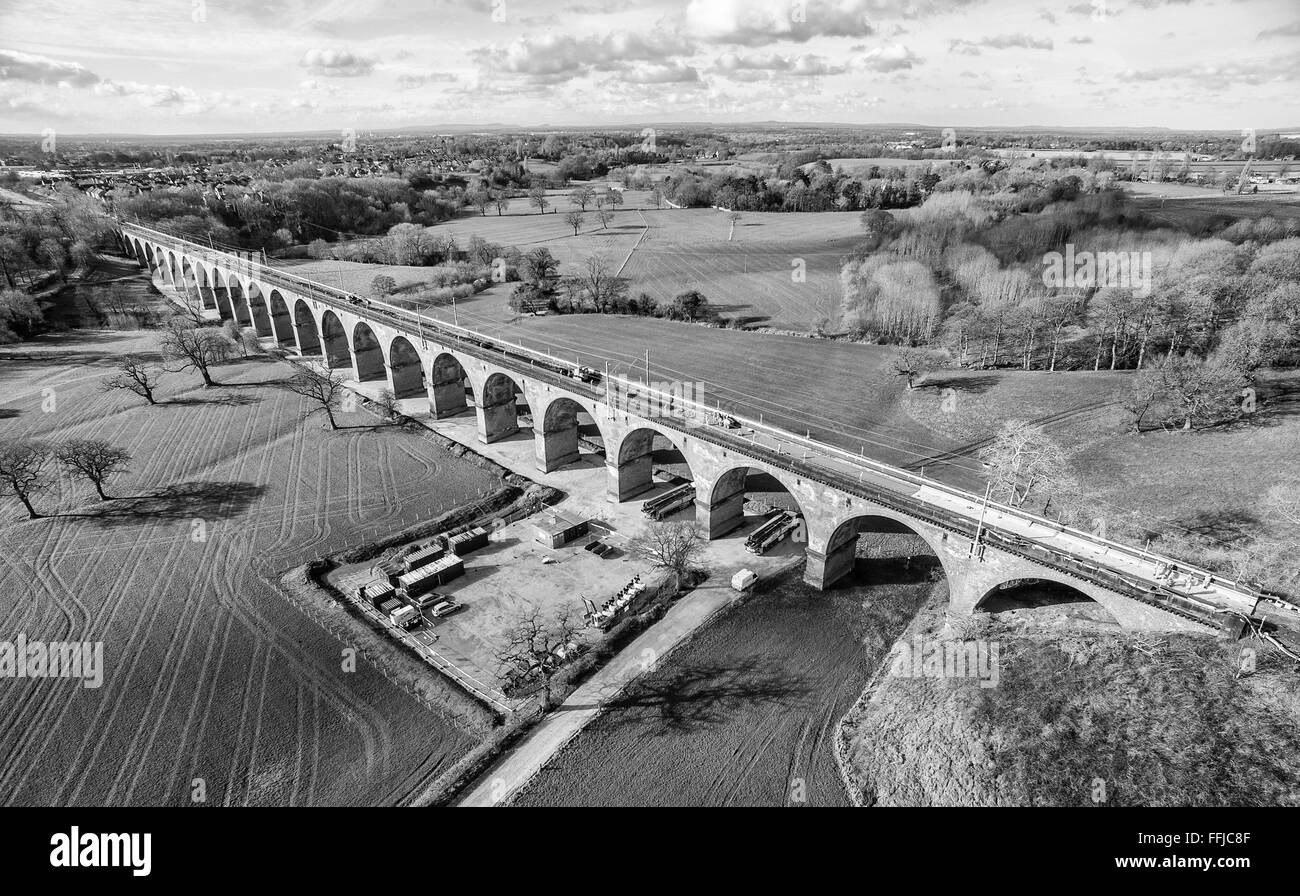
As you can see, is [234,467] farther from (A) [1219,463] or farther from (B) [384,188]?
(B) [384,188]

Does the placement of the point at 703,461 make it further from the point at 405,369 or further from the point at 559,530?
the point at 405,369

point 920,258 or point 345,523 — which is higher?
point 920,258

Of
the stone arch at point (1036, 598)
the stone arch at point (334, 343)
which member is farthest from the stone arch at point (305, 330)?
the stone arch at point (1036, 598)

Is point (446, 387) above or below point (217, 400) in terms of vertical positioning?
above

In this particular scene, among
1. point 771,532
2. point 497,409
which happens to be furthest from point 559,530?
point 497,409

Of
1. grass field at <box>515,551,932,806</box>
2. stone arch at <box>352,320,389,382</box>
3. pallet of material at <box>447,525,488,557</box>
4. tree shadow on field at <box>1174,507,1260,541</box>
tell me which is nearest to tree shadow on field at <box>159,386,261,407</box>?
stone arch at <box>352,320,389,382</box>

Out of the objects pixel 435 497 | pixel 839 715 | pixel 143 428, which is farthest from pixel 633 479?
pixel 143 428

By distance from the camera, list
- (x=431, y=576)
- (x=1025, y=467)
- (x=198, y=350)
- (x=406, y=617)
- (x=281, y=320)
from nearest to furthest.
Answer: (x=406, y=617) → (x=431, y=576) → (x=1025, y=467) → (x=198, y=350) → (x=281, y=320)
